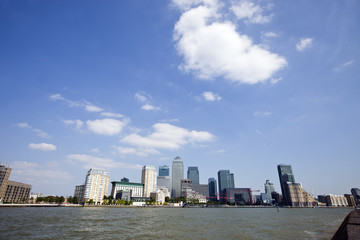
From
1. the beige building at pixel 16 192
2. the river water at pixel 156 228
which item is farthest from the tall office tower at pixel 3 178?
the river water at pixel 156 228

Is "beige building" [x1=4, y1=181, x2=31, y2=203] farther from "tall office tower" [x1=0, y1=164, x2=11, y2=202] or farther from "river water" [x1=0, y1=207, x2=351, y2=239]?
"river water" [x1=0, y1=207, x2=351, y2=239]

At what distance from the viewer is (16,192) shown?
6988 inches

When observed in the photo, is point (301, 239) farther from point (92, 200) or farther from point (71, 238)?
point (92, 200)

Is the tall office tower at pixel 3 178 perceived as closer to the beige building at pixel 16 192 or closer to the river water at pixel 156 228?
the beige building at pixel 16 192

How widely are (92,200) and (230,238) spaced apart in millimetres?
200670

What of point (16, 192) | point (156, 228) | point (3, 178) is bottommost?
point (156, 228)

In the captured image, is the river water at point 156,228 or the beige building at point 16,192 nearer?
the river water at point 156,228

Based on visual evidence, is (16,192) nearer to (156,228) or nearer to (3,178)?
(3,178)

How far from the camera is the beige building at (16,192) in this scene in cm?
16774

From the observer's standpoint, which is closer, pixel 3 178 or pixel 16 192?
pixel 3 178

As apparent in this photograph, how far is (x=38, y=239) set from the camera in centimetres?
2356

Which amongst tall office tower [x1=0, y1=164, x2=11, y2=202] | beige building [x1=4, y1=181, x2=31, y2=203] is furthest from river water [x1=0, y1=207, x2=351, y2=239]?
beige building [x1=4, y1=181, x2=31, y2=203]

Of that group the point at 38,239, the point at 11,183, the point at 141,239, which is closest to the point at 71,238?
the point at 38,239

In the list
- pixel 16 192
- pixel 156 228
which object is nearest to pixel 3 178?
pixel 16 192
